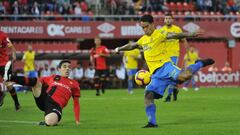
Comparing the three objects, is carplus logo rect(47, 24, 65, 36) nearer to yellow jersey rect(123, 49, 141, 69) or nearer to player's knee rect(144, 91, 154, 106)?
yellow jersey rect(123, 49, 141, 69)

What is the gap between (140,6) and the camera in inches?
1700

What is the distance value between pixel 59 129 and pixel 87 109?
6.54m

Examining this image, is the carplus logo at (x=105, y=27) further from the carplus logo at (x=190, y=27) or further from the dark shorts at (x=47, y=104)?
the dark shorts at (x=47, y=104)

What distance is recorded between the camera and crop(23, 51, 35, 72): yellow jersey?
35.1 meters

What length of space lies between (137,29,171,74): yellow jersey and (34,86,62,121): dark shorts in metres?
2.28

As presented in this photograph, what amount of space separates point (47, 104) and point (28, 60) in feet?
68.9

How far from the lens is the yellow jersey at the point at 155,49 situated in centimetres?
1475

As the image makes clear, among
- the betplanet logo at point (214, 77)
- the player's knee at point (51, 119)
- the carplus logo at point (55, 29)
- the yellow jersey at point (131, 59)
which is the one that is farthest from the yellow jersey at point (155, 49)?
the betplanet logo at point (214, 77)

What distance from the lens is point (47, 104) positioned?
47.5 ft

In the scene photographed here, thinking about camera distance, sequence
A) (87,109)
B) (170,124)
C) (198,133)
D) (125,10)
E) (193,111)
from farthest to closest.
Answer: (125,10)
(87,109)
(193,111)
(170,124)
(198,133)

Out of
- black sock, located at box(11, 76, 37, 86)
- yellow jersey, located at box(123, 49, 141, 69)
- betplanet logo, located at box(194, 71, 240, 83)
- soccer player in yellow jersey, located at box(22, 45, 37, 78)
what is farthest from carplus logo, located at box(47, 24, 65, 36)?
black sock, located at box(11, 76, 37, 86)

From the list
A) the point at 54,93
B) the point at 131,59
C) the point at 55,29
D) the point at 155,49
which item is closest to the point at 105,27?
the point at 55,29

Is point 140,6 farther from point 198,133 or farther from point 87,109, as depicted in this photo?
point 198,133

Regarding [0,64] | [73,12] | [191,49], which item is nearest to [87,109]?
[0,64]
